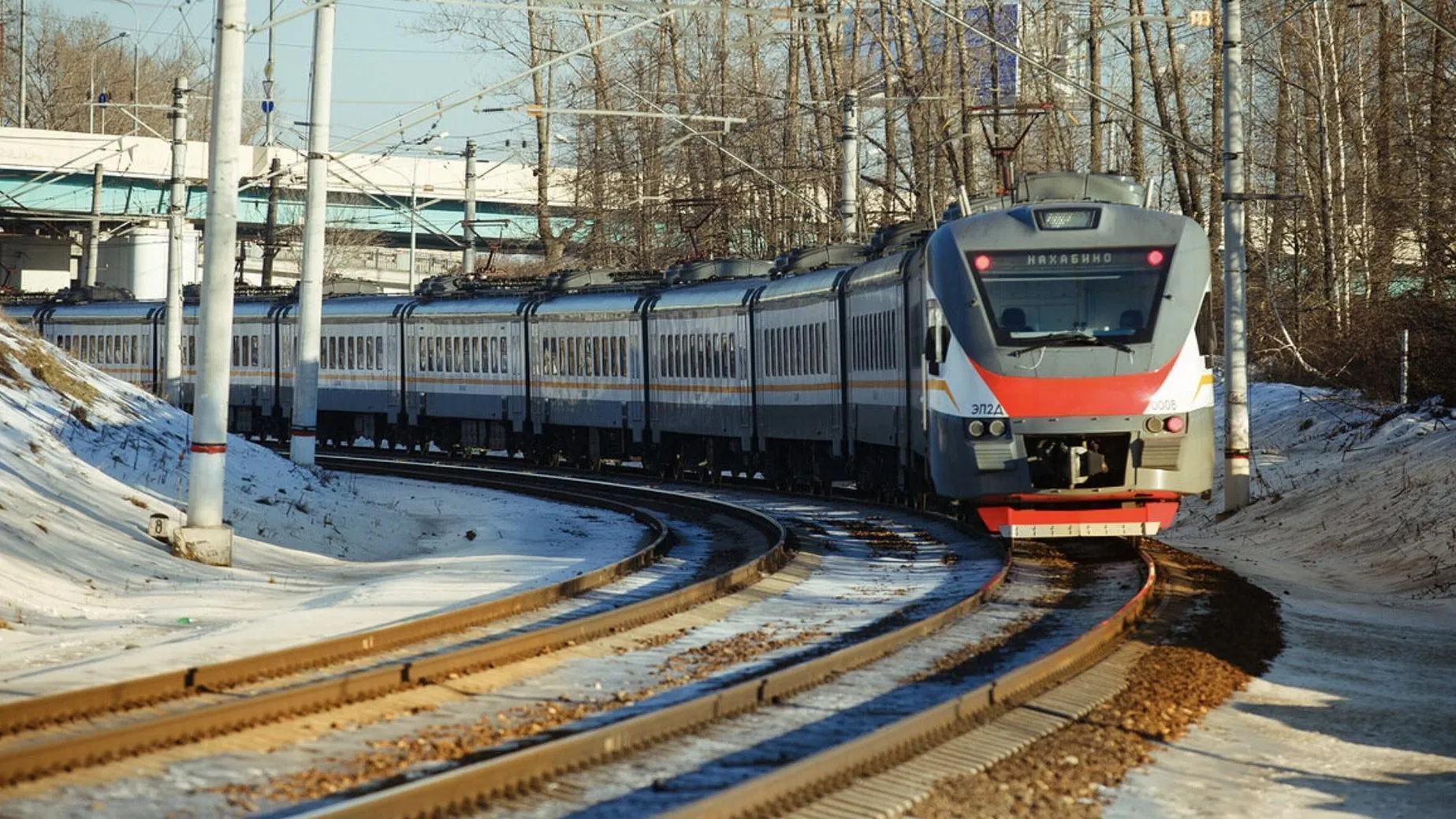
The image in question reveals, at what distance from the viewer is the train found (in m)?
17.3

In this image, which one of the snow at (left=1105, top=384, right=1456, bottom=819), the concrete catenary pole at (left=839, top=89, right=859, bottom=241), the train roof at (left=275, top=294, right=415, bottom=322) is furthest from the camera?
the train roof at (left=275, top=294, right=415, bottom=322)

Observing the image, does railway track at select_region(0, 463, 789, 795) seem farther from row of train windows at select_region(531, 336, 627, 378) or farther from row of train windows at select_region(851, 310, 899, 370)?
row of train windows at select_region(531, 336, 627, 378)

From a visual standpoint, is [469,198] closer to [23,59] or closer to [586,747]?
[586,747]

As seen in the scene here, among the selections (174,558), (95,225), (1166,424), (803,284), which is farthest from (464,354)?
(1166,424)

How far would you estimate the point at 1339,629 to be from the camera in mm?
14562

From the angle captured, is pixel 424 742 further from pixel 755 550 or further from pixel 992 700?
pixel 755 550

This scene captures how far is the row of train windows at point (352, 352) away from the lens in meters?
46.2

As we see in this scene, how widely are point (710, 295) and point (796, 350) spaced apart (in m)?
4.92

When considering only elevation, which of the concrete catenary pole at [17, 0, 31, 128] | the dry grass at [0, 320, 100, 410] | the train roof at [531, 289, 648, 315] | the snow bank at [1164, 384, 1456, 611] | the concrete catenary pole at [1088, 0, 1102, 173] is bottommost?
the snow bank at [1164, 384, 1456, 611]

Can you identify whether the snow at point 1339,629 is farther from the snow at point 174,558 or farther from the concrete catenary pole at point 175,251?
the concrete catenary pole at point 175,251

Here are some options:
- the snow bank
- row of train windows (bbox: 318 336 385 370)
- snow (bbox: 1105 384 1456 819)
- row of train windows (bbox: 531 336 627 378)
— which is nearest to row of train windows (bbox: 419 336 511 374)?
row of train windows (bbox: 531 336 627 378)

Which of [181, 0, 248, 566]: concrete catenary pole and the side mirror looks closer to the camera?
[181, 0, 248, 566]: concrete catenary pole

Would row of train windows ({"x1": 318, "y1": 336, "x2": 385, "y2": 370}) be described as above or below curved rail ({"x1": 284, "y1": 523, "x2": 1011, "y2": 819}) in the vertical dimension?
above

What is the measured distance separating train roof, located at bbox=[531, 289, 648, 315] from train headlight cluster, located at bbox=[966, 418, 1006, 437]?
20155mm
